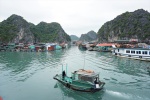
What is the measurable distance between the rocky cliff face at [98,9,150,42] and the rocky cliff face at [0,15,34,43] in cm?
8676

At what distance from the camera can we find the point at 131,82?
87.9 feet

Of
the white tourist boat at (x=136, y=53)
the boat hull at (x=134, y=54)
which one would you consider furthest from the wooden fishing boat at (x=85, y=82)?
the white tourist boat at (x=136, y=53)

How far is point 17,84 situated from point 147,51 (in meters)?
38.4

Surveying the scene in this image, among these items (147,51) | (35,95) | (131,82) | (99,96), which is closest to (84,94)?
(99,96)

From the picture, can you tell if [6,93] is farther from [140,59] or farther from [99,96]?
[140,59]

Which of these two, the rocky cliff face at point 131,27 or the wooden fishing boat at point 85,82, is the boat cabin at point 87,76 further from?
the rocky cliff face at point 131,27

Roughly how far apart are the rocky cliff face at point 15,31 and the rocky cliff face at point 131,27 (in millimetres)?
86764

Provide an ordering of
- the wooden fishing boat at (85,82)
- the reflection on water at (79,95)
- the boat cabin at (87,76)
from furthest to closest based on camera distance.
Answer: the boat cabin at (87,76), the wooden fishing boat at (85,82), the reflection on water at (79,95)

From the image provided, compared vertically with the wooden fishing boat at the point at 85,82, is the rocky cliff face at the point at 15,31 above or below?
above

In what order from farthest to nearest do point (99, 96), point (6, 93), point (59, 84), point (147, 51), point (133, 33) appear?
point (133, 33) → point (147, 51) → point (59, 84) → point (6, 93) → point (99, 96)

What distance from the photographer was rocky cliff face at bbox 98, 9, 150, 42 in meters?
135

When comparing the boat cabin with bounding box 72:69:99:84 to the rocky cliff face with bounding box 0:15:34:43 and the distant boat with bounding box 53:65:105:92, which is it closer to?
the distant boat with bounding box 53:65:105:92

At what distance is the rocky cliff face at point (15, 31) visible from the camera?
14656 cm

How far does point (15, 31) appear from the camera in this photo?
157m
